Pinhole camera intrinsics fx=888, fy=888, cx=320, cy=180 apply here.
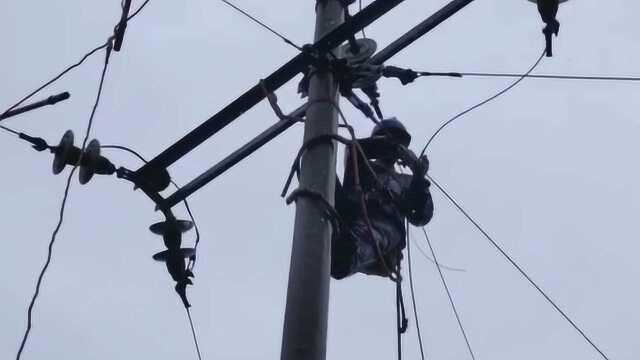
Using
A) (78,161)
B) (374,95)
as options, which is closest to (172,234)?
(78,161)

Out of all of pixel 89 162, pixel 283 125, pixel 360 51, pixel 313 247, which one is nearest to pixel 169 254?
pixel 89 162

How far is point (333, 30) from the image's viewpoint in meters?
4.43

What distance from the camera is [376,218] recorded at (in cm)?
503

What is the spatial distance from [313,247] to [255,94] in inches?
56.8

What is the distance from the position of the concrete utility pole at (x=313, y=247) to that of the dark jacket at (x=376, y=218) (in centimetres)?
40

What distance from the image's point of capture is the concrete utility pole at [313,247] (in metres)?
3.22

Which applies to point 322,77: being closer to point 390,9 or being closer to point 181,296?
point 390,9

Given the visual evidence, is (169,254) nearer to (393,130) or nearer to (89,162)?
(89,162)

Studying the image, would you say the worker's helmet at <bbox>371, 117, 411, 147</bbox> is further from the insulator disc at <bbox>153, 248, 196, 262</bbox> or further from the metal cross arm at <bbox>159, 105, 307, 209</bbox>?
the insulator disc at <bbox>153, 248, 196, 262</bbox>

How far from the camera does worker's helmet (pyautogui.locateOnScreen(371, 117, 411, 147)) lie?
213 inches

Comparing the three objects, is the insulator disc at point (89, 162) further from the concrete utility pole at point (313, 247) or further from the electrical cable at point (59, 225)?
the concrete utility pole at point (313, 247)

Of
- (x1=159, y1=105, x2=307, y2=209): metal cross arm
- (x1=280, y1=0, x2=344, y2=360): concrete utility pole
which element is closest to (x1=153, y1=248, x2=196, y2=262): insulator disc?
(x1=159, y1=105, x2=307, y2=209): metal cross arm

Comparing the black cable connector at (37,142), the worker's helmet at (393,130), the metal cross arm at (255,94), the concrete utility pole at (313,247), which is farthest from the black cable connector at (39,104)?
the worker's helmet at (393,130)

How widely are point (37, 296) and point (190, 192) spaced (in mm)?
1003
